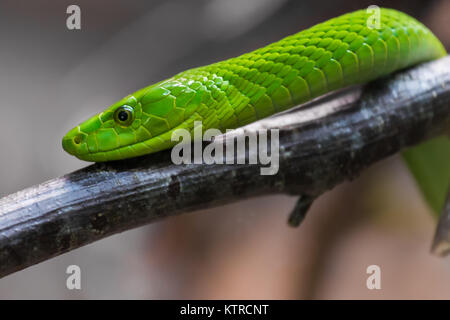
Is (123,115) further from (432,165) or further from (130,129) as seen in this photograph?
(432,165)

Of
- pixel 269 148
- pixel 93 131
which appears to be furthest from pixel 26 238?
pixel 269 148

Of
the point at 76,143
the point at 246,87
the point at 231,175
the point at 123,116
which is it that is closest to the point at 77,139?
the point at 76,143

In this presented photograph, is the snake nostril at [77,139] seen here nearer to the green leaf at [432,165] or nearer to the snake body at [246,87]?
the snake body at [246,87]

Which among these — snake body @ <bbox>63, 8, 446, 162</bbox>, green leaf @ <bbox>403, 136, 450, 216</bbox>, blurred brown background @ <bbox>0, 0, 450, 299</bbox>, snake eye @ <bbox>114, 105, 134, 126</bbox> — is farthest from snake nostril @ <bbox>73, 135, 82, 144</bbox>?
blurred brown background @ <bbox>0, 0, 450, 299</bbox>

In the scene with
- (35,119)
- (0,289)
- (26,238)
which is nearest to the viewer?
(26,238)

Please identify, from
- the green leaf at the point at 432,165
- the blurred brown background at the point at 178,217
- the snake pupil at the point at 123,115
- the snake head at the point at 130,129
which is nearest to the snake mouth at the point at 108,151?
the snake head at the point at 130,129

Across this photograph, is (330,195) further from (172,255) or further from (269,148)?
(269,148)

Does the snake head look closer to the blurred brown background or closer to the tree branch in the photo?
the tree branch
